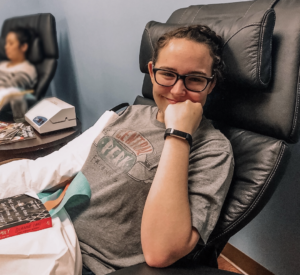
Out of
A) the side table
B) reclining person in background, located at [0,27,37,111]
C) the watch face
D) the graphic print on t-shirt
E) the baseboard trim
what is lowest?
the baseboard trim

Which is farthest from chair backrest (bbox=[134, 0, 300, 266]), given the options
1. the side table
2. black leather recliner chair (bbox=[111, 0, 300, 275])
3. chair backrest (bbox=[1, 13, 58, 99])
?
chair backrest (bbox=[1, 13, 58, 99])

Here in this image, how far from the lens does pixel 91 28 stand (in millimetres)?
1837

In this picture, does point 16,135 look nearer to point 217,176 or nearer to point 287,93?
point 217,176

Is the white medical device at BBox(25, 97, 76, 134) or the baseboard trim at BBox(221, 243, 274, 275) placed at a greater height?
the white medical device at BBox(25, 97, 76, 134)

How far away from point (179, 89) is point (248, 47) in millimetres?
240

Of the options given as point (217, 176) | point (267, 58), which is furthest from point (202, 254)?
point (267, 58)

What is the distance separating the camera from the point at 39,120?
1505mm

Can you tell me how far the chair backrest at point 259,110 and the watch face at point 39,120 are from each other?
43.4 inches

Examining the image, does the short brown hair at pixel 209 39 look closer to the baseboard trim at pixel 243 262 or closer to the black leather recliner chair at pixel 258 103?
the black leather recliner chair at pixel 258 103

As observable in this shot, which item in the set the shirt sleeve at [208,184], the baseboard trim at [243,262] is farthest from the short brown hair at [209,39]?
the baseboard trim at [243,262]

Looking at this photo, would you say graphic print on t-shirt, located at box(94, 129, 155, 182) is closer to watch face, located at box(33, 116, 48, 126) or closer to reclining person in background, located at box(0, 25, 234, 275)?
reclining person in background, located at box(0, 25, 234, 275)

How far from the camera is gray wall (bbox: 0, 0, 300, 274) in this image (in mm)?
1130

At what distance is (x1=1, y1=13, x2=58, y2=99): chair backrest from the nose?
112 cm

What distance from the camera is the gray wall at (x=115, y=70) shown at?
3.71 ft
